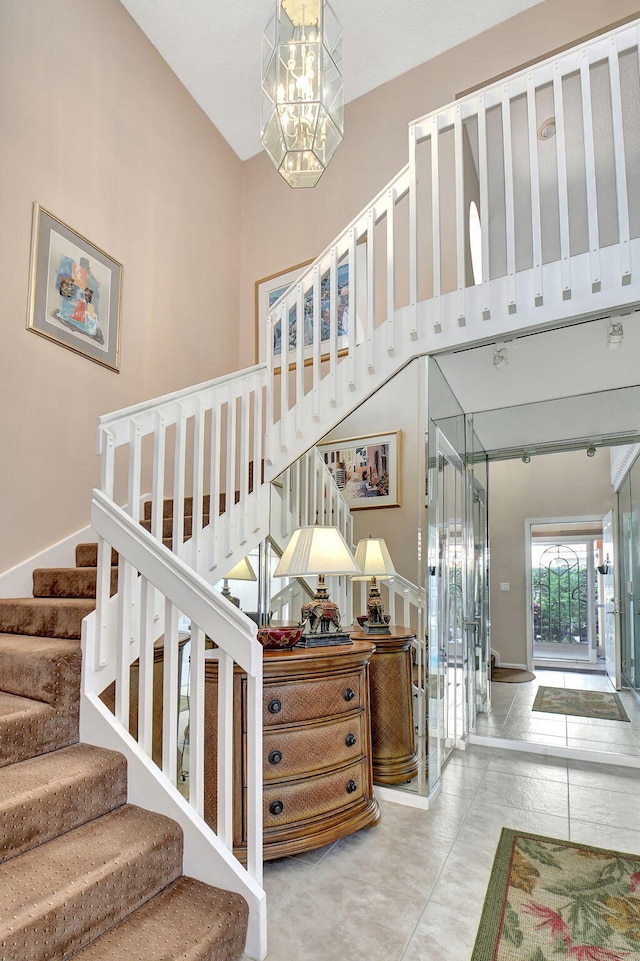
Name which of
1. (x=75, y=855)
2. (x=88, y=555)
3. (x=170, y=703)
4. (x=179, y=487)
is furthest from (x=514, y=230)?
(x=75, y=855)

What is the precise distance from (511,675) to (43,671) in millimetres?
3072

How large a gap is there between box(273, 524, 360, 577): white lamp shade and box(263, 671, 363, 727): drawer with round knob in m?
0.48

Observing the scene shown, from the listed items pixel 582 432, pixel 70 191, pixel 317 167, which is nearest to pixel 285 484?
pixel 317 167

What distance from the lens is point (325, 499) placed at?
3.34m

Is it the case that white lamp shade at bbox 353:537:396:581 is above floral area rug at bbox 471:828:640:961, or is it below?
above

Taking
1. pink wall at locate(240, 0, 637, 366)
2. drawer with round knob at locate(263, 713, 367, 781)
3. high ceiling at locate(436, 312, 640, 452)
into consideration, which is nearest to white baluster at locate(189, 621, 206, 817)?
drawer with round knob at locate(263, 713, 367, 781)

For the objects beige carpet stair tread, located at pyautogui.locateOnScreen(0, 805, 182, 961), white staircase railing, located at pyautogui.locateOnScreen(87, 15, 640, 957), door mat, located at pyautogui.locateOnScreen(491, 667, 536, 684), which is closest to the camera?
beige carpet stair tread, located at pyautogui.locateOnScreen(0, 805, 182, 961)

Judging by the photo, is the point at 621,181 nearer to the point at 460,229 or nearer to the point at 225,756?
the point at 460,229

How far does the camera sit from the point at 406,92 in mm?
4855

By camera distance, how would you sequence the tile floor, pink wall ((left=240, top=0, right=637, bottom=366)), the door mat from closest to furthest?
the tile floor, the door mat, pink wall ((left=240, top=0, right=637, bottom=366))

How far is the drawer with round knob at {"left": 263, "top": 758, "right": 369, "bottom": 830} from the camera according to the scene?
215cm

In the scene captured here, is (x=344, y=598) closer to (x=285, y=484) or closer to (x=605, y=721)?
(x=285, y=484)

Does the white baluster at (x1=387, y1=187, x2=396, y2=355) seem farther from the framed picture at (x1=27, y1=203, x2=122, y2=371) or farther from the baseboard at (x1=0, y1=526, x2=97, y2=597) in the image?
the baseboard at (x1=0, y1=526, x2=97, y2=597)

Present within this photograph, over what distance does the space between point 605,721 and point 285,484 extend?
2591mm
